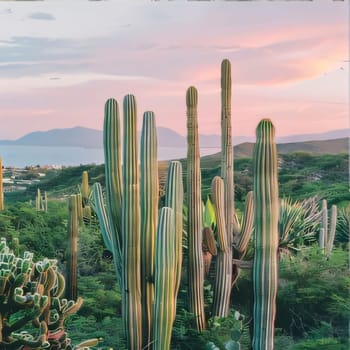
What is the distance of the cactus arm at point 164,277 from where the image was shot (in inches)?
137

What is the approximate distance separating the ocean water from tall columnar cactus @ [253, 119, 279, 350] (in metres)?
1.32

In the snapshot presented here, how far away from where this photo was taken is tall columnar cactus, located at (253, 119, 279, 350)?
3.57 m

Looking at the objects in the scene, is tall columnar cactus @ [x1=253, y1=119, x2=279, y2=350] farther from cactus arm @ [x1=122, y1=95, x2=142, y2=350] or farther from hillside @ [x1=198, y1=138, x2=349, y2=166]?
hillside @ [x1=198, y1=138, x2=349, y2=166]

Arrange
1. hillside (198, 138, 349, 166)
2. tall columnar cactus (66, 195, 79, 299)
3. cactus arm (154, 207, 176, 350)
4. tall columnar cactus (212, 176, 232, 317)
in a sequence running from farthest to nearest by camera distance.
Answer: hillside (198, 138, 349, 166), tall columnar cactus (66, 195, 79, 299), tall columnar cactus (212, 176, 232, 317), cactus arm (154, 207, 176, 350)

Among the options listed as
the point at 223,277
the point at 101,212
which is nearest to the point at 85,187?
the point at 101,212

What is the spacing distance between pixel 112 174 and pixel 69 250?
2.94ft

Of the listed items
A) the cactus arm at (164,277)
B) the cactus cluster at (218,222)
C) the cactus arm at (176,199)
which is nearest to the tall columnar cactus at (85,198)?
the cactus cluster at (218,222)

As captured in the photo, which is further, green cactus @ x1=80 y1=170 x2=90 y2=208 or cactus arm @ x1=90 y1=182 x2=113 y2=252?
green cactus @ x1=80 y1=170 x2=90 y2=208

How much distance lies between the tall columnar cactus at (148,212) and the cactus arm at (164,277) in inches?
9.2

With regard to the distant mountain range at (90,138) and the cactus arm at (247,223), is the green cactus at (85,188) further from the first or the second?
the cactus arm at (247,223)

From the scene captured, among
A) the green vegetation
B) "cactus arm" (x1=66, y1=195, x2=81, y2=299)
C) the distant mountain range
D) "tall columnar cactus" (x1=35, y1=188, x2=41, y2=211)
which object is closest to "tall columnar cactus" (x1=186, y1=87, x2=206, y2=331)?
the green vegetation

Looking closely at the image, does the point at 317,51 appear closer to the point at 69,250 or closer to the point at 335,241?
the point at 335,241

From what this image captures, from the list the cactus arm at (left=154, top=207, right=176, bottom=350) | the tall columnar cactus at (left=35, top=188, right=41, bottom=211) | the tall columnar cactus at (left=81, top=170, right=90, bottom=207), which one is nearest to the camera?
the cactus arm at (left=154, top=207, right=176, bottom=350)

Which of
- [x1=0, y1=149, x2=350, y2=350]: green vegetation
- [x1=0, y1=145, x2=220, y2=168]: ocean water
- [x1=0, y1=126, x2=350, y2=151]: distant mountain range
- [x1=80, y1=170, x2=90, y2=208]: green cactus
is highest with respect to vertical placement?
[x1=0, y1=126, x2=350, y2=151]: distant mountain range
